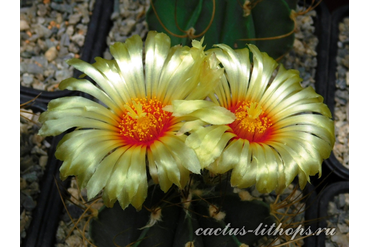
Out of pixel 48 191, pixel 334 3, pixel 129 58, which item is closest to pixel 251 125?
pixel 129 58

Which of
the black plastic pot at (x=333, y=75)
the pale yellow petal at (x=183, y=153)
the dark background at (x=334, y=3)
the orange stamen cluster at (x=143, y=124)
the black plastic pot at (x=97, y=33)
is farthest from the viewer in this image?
the dark background at (x=334, y=3)

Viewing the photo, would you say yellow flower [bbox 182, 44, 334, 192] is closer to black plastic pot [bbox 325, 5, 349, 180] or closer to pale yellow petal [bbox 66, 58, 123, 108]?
pale yellow petal [bbox 66, 58, 123, 108]

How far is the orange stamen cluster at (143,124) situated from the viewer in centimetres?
66

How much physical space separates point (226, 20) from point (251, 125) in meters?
0.34

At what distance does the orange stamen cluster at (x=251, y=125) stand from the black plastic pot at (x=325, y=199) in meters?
0.35

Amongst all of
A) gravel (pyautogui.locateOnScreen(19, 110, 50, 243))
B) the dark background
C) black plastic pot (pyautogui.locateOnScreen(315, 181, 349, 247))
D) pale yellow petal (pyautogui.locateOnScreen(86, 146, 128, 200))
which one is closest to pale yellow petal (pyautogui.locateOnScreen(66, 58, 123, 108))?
pale yellow petal (pyautogui.locateOnScreen(86, 146, 128, 200))

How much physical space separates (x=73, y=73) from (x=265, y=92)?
1.90 feet

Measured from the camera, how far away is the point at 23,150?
939 mm

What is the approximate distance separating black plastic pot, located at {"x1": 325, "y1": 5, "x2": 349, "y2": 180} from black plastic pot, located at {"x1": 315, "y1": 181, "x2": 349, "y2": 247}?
29 millimetres

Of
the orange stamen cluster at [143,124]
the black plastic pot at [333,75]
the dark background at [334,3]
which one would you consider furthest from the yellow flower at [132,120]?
the dark background at [334,3]

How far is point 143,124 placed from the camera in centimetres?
66

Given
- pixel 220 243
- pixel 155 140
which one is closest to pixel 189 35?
pixel 155 140

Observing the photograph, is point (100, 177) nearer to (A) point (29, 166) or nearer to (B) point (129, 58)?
(B) point (129, 58)

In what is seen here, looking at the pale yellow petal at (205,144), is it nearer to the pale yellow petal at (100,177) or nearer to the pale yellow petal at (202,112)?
the pale yellow petal at (202,112)
